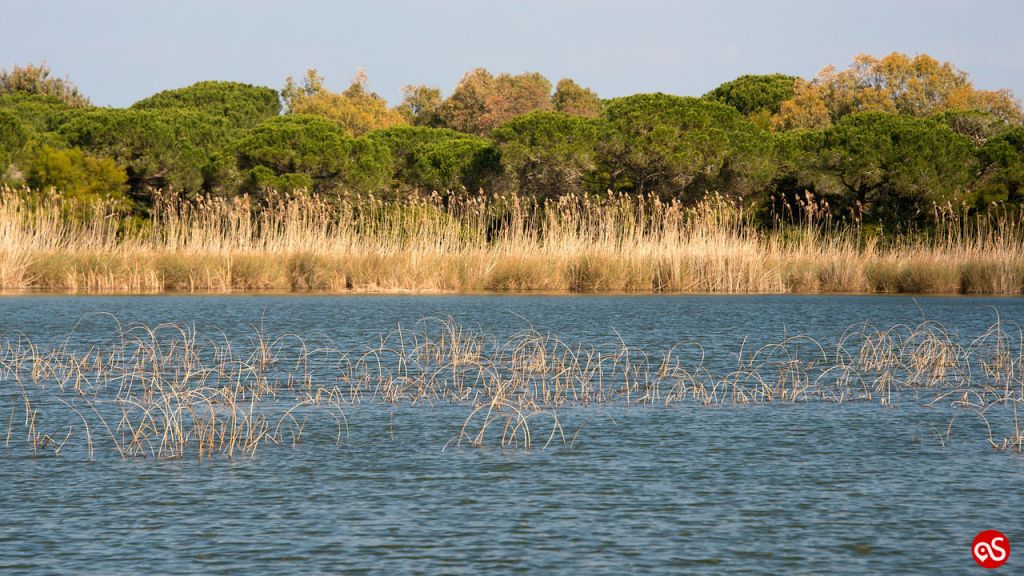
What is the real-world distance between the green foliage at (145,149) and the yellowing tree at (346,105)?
13894 millimetres

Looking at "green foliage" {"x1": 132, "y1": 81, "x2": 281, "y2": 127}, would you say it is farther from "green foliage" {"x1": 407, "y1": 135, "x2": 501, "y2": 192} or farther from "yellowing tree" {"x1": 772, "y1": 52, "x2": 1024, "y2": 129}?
"yellowing tree" {"x1": 772, "y1": 52, "x2": 1024, "y2": 129}

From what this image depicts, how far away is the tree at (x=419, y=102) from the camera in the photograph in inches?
2375

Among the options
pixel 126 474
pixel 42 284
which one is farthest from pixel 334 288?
pixel 126 474

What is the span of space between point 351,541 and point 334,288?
17786mm

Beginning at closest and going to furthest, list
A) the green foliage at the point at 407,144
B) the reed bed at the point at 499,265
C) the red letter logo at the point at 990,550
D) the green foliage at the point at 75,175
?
the red letter logo at the point at 990,550
the reed bed at the point at 499,265
the green foliage at the point at 75,175
the green foliage at the point at 407,144

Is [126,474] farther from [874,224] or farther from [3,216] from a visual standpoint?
[874,224]

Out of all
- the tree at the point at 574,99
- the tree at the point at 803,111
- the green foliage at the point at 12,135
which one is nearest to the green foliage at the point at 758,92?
the tree at the point at 803,111

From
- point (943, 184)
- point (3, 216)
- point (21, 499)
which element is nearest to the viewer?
point (21, 499)

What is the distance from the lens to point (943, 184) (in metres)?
29.0

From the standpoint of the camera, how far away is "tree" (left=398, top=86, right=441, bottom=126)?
60312 mm

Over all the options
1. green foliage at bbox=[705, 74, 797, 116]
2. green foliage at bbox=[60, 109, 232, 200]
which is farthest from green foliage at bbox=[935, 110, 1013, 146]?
green foliage at bbox=[60, 109, 232, 200]

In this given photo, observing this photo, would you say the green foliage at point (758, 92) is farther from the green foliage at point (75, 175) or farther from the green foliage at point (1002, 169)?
the green foliage at point (75, 175)

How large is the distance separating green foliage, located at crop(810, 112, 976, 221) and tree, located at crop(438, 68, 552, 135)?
23.8 meters

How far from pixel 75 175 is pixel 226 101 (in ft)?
67.4
